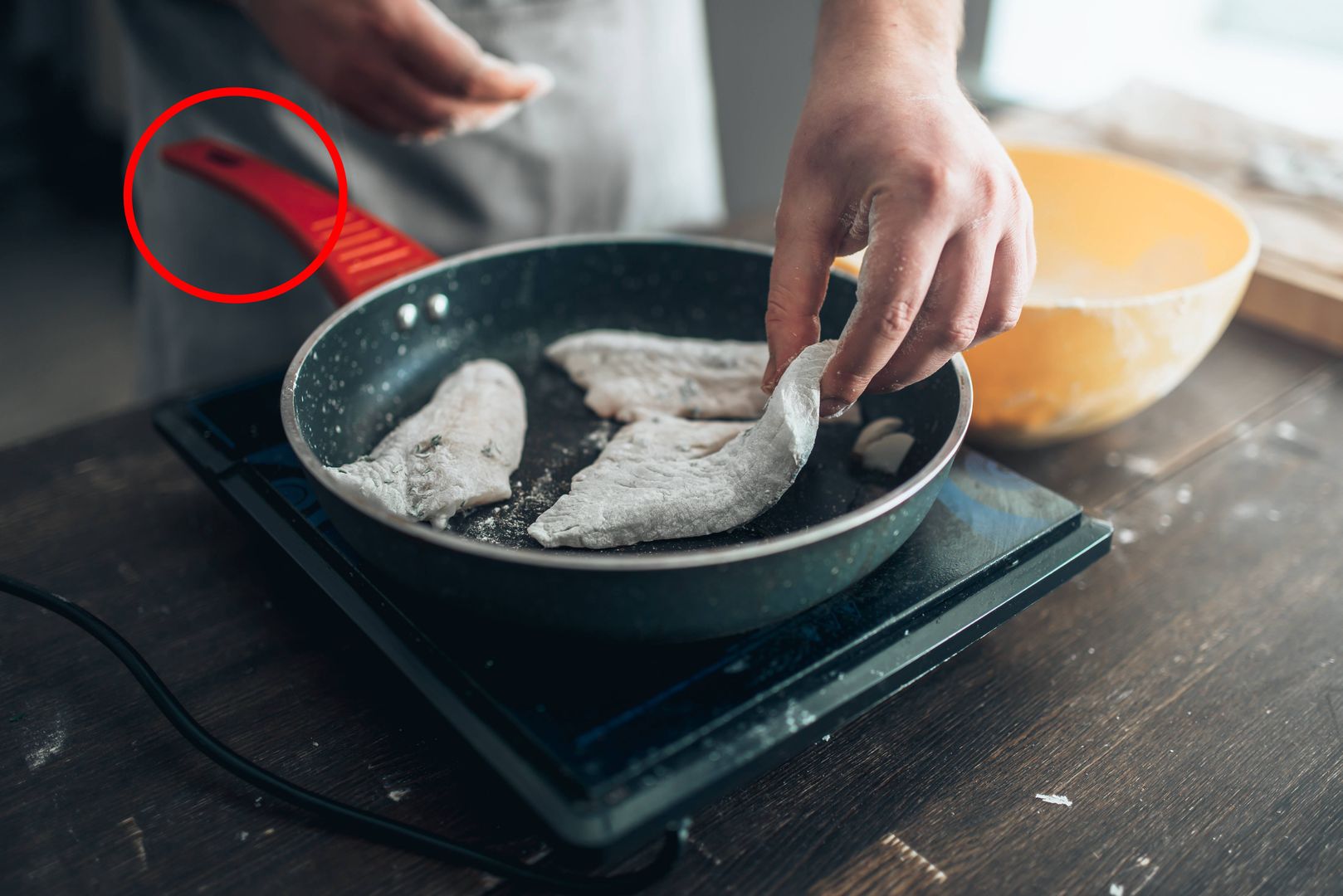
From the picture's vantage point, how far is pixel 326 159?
3.92 feet

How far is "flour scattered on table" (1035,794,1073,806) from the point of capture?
0.60m

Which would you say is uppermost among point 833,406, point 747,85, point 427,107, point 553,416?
point 427,107

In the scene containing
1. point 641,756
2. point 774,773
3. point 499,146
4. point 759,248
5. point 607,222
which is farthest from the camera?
point 607,222

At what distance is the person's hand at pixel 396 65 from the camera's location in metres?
0.91

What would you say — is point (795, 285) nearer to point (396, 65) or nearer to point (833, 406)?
point (833, 406)

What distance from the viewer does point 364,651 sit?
701 mm

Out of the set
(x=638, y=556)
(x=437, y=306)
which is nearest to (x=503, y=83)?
(x=437, y=306)

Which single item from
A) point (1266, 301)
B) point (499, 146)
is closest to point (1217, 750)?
point (1266, 301)

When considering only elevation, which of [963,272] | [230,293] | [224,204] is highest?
[963,272]

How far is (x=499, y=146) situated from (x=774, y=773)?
93cm

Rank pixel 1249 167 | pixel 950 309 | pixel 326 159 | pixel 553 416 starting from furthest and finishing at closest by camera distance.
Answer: pixel 1249 167
pixel 326 159
pixel 553 416
pixel 950 309

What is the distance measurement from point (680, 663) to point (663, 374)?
361 millimetres

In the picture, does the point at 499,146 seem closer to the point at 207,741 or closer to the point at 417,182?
the point at 417,182

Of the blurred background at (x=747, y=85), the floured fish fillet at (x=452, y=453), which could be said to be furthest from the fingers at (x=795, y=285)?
the blurred background at (x=747, y=85)
